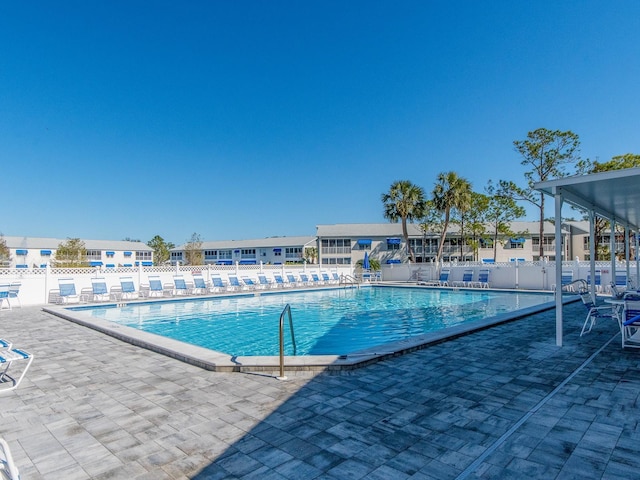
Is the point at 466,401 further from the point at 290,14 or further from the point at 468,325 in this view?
the point at 290,14

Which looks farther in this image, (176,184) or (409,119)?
(176,184)

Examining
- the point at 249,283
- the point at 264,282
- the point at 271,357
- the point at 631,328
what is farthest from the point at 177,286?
the point at 631,328

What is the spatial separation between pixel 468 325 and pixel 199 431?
6.41m

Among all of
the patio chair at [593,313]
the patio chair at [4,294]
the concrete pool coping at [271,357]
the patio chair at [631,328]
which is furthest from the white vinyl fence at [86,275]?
the patio chair at [631,328]

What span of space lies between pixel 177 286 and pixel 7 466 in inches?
650

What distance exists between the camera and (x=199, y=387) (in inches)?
189

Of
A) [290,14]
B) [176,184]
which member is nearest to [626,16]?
[290,14]

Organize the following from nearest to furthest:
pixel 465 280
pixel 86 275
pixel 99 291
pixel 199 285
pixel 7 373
A: pixel 7 373
pixel 99 291
pixel 86 275
pixel 199 285
pixel 465 280

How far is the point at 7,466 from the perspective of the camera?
2059 millimetres

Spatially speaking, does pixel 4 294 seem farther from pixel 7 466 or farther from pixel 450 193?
pixel 450 193

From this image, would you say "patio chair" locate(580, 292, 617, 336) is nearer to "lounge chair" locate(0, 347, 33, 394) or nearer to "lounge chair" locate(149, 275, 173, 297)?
"lounge chair" locate(0, 347, 33, 394)

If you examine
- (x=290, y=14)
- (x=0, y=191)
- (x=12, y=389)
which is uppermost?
(x=290, y=14)

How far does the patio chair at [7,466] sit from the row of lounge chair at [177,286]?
569 inches

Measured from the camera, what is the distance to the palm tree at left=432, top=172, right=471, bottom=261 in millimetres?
29875
